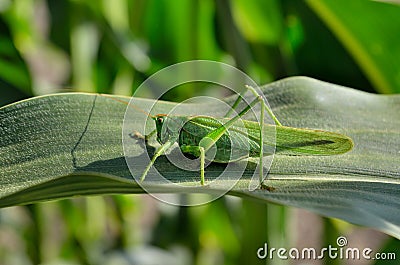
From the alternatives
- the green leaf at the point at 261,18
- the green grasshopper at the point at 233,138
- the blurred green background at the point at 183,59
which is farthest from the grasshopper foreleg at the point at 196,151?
the green leaf at the point at 261,18

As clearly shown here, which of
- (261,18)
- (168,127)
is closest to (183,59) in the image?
(261,18)

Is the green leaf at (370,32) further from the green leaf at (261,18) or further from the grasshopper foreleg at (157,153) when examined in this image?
the grasshopper foreleg at (157,153)

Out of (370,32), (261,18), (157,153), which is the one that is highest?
(261,18)

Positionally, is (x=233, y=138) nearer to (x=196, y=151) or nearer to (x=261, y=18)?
(x=196, y=151)

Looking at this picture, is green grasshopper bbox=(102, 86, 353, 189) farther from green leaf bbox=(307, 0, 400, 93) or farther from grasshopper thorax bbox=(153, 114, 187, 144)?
green leaf bbox=(307, 0, 400, 93)

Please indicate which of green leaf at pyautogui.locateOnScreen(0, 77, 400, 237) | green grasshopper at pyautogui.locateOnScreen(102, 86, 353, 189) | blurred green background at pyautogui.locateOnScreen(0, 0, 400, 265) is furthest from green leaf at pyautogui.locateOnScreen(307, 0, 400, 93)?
green grasshopper at pyautogui.locateOnScreen(102, 86, 353, 189)

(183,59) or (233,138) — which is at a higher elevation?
(183,59)

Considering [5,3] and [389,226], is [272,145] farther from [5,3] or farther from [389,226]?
[5,3]
